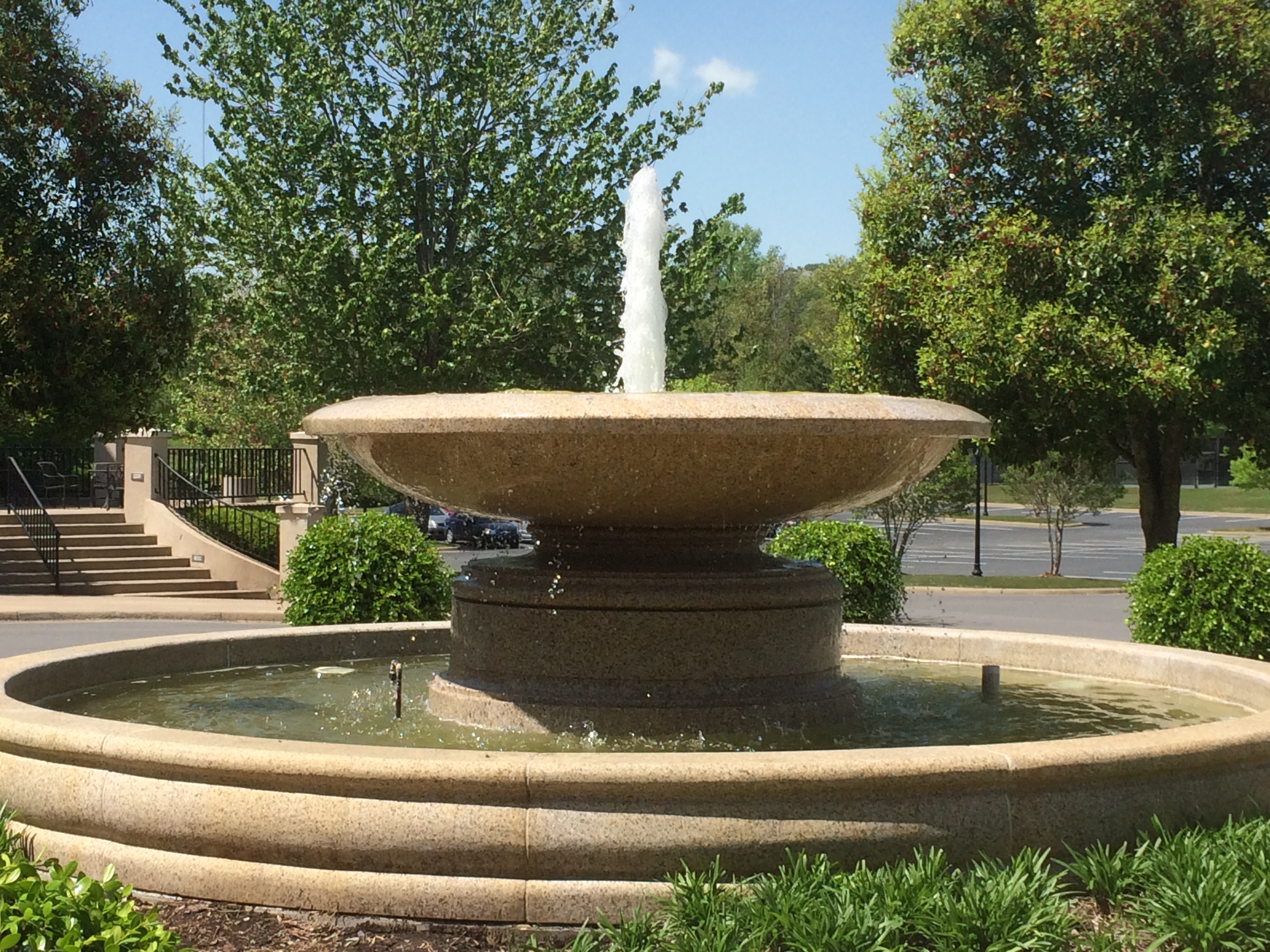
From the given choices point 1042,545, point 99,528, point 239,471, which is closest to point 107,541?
point 99,528

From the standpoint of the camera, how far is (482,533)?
40094 millimetres

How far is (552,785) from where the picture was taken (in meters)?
A: 5.10

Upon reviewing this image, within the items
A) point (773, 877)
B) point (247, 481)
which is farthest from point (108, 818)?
point (247, 481)

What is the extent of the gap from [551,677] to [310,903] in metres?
2.55

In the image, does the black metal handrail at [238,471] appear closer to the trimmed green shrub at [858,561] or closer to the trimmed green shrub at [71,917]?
the trimmed green shrub at [858,561]

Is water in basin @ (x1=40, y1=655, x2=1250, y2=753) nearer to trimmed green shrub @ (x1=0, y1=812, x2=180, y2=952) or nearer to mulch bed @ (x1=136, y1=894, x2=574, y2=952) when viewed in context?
mulch bed @ (x1=136, y1=894, x2=574, y2=952)

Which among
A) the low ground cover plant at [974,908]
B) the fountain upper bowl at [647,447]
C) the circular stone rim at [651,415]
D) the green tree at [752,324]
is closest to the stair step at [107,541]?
the green tree at [752,324]

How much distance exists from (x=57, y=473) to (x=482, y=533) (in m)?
11.1

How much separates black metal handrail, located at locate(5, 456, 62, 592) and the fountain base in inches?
798

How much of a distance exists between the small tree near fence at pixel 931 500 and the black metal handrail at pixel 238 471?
1239 cm

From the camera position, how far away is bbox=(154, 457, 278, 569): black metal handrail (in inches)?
1089

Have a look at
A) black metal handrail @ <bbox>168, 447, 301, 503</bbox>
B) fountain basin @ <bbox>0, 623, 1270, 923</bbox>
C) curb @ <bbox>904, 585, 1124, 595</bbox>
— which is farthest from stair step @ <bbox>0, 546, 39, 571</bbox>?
fountain basin @ <bbox>0, 623, 1270, 923</bbox>

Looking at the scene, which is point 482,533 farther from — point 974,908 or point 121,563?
point 974,908

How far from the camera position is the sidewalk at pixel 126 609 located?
69.9 ft
